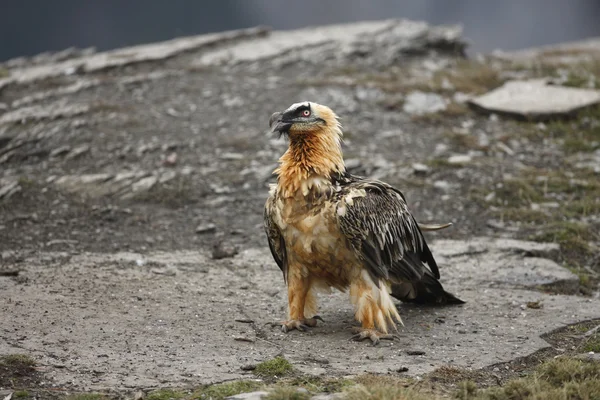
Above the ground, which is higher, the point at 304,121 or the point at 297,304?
the point at 304,121

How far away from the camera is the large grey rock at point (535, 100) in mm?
15422

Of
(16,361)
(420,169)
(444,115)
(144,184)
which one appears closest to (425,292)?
(16,361)

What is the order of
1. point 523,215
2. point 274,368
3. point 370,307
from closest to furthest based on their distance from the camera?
point 274,368, point 370,307, point 523,215

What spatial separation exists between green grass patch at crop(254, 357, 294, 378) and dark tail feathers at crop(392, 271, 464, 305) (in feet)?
7.78

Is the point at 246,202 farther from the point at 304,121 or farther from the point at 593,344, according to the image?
the point at 593,344

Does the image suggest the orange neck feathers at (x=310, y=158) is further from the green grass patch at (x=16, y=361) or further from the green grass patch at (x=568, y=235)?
the green grass patch at (x=568, y=235)

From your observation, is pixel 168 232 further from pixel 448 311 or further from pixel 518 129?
pixel 518 129

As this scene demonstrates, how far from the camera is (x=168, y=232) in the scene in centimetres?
1134

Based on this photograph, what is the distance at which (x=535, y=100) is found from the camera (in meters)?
15.9

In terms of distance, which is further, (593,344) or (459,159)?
(459,159)

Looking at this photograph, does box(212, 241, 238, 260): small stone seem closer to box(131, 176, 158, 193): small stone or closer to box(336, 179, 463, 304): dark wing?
box(131, 176, 158, 193): small stone

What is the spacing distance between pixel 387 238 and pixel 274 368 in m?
1.86

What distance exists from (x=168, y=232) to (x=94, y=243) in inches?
41.5

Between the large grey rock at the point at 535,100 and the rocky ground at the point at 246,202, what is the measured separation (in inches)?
4.5
